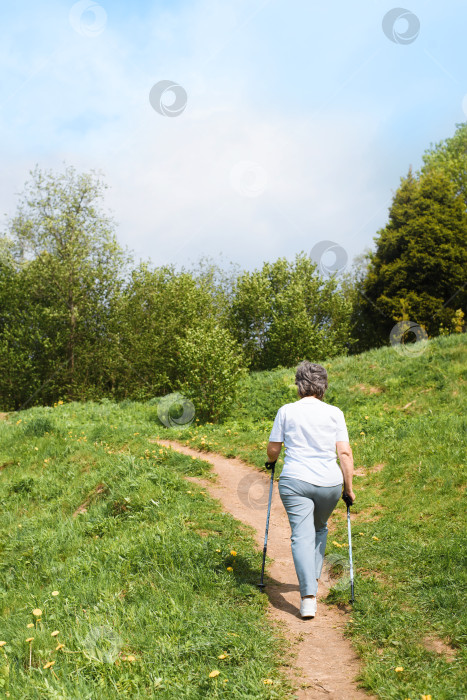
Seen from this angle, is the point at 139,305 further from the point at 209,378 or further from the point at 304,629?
the point at 304,629

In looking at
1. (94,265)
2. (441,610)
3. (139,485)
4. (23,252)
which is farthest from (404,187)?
(441,610)

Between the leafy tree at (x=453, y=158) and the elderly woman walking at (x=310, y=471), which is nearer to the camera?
the elderly woman walking at (x=310, y=471)

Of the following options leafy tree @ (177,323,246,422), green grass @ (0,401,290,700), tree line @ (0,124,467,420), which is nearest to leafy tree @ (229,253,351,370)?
tree line @ (0,124,467,420)

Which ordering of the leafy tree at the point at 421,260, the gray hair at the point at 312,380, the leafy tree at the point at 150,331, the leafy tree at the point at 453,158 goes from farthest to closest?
1. the leafy tree at the point at 453,158
2. the leafy tree at the point at 421,260
3. the leafy tree at the point at 150,331
4. the gray hair at the point at 312,380

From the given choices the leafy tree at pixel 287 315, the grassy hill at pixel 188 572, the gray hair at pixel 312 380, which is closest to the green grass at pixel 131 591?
the grassy hill at pixel 188 572

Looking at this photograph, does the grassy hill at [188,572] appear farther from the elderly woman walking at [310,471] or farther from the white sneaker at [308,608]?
the elderly woman walking at [310,471]

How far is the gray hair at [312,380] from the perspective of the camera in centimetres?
501

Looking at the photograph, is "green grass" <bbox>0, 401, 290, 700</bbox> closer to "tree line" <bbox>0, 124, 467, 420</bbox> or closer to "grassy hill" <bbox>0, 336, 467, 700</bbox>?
"grassy hill" <bbox>0, 336, 467, 700</bbox>

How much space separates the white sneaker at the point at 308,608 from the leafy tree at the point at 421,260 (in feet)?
77.6

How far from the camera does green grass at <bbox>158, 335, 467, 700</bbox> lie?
398cm

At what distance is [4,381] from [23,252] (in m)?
7.65

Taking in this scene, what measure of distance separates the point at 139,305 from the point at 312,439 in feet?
69.5

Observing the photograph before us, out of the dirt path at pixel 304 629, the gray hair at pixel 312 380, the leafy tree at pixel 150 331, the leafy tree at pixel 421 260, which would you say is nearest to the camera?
the dirt path at pixel 304 629

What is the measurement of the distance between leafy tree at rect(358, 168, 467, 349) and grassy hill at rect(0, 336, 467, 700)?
15.1 metres
